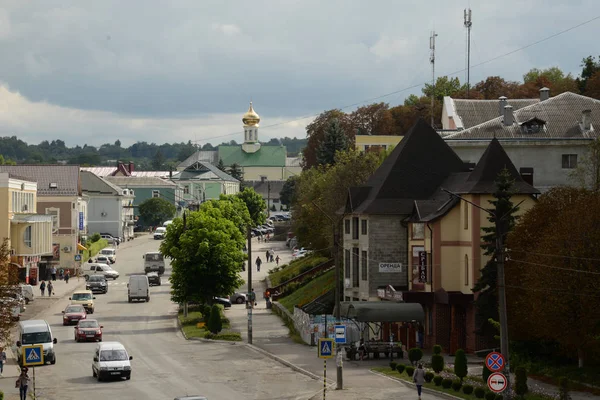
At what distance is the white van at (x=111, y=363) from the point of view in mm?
48969

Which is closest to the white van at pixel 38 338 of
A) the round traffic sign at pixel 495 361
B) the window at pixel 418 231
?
the window at pixel 418 231

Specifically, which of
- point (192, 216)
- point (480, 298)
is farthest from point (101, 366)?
point (192, 216)

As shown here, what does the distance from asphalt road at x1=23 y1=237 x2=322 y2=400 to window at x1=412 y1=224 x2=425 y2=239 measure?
1103cm

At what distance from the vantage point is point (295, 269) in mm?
99062

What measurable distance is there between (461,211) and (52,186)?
64112mm

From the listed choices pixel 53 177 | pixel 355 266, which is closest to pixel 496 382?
pixel 355 266

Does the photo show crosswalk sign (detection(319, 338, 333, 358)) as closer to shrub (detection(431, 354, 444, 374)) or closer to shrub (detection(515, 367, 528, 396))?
shrub (detection(431, 354, 444, 374))

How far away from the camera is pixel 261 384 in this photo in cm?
4750

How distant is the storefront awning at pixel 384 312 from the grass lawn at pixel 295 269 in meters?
36.8

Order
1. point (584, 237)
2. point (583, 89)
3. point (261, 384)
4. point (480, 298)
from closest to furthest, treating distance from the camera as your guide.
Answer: point (584, 237) → point (261, 384) → point (480, 298) → point (583, 89)

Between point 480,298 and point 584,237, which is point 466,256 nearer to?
point 480,298

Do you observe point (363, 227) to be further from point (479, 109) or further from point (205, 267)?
point (479, 109)

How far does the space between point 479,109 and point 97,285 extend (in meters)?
34.3

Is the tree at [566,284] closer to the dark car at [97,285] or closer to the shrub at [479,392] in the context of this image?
the shrub at [479,392]
